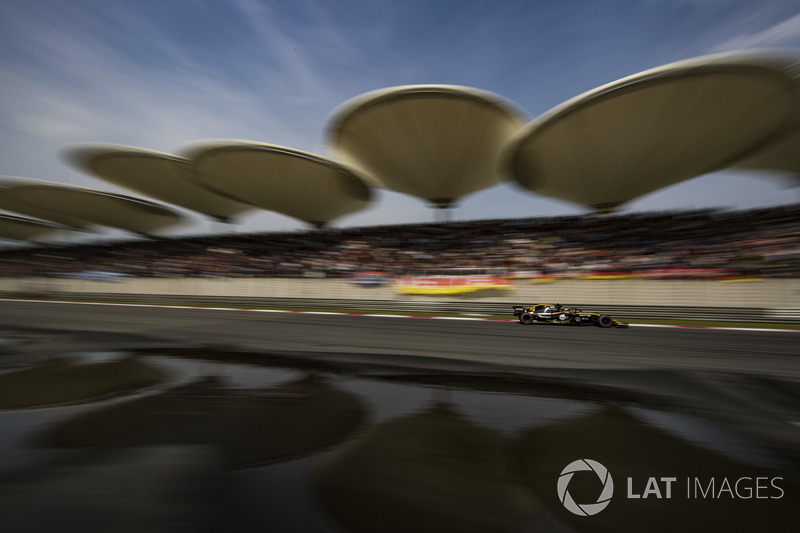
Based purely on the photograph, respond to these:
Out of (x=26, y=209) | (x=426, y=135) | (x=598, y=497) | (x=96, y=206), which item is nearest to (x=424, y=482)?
(x=598, y=497)

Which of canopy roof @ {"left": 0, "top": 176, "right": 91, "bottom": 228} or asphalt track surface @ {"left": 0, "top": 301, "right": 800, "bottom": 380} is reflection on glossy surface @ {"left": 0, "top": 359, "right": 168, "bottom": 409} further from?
canopy roof @ {"left": 0, "top": 176, "right": 91, "bottom": 228}

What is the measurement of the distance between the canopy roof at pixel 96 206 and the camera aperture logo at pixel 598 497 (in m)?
42.3

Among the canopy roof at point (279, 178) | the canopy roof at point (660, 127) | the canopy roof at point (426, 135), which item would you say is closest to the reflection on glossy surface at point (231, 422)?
the canopy roof at point (426, 135)

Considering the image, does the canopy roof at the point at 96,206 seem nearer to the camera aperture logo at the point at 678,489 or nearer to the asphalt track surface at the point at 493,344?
the asphalt track surface at the point at 493,344

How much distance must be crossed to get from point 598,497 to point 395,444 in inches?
56.1

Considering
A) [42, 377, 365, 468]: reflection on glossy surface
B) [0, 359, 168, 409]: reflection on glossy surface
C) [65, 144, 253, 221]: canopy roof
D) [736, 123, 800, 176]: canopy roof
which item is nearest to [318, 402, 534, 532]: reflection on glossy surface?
[42, 377, 365, 468]: reflection on glossy surface

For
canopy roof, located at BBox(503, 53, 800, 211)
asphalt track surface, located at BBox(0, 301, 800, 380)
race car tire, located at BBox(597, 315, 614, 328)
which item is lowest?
asphalt track surface, located at BBox(0, 301, 800, 380)

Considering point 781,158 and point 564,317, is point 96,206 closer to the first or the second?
point 564,317

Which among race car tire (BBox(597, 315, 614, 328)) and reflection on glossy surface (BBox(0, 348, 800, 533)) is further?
race car tire (BBox(597, 315, 614, 328))

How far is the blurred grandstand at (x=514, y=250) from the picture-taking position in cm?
1474

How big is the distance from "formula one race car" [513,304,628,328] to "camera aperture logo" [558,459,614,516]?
9560 mm

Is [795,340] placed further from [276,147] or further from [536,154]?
[276,147]

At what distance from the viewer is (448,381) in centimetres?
451

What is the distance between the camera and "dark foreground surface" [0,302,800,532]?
194cm
